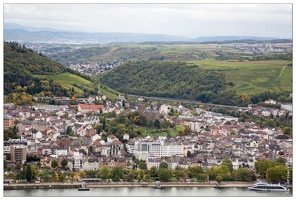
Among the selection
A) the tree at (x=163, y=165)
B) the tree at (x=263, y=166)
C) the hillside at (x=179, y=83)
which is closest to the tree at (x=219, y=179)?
the tree at (x=263, y=166)

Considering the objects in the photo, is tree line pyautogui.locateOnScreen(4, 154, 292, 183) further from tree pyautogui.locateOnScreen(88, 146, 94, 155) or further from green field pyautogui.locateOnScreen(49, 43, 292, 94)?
green field pyautogui.locateOnScreen(49, 43, 292, 94)

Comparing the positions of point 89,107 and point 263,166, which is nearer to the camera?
point 263,166

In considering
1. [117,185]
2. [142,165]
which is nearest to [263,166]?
[142,165]

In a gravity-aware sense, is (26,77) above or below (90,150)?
above

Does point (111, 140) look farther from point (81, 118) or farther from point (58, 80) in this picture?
point (58, 80)

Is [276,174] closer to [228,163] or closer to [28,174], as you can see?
[228,163]

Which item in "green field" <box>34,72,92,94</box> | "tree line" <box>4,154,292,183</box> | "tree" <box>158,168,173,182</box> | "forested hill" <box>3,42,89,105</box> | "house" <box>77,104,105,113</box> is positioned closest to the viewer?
"tree line" <box>4,154,292,183</box>

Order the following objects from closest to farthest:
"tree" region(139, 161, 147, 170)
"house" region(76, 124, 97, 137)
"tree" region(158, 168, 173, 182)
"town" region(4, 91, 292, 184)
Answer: "tree" region(158, 168, 173, 182) → "tree" region(139, 161, 147, 170) → "town" region(4, 91, 292, 184) → "house" region(76, 124, 97, 137)

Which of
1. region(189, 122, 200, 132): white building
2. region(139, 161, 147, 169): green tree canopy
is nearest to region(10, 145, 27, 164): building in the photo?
region(139, 161, 147, 169): green tree canopy

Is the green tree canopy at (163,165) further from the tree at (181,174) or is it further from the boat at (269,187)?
the boat at (269,187)
